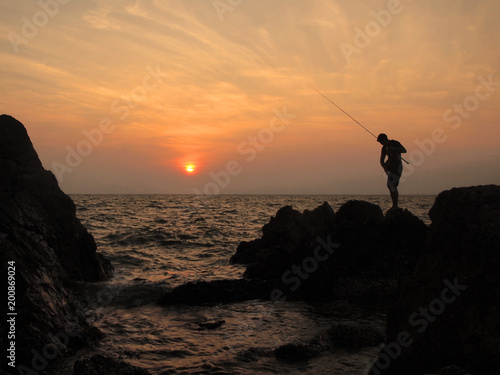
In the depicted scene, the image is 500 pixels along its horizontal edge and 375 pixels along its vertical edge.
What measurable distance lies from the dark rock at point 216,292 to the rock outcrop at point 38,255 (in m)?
2.96

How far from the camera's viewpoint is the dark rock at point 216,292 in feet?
36.8

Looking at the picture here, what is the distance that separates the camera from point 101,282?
1280 centimetres

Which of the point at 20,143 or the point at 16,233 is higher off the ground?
the point at 20,143

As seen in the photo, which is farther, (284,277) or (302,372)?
(284,277)

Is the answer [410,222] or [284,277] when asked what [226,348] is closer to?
[284,277]

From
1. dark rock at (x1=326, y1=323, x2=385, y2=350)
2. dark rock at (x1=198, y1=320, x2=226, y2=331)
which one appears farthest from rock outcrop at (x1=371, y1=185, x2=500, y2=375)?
dark rock at (x1=198, y1=320, x2=226, y2=331)

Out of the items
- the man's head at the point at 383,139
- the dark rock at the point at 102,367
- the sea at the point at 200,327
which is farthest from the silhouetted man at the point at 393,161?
the dark rock at the point at 102,367

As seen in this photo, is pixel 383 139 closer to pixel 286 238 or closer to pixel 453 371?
pixel 286 238

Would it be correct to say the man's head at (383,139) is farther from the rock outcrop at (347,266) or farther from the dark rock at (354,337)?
the dark rock at (354,337)

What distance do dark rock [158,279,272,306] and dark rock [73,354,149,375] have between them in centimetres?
527

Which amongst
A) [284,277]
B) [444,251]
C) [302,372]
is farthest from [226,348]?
[284,277]

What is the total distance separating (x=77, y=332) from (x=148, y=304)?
150 inches

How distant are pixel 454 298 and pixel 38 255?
7827 millimetres

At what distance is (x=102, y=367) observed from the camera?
18.7 feet
